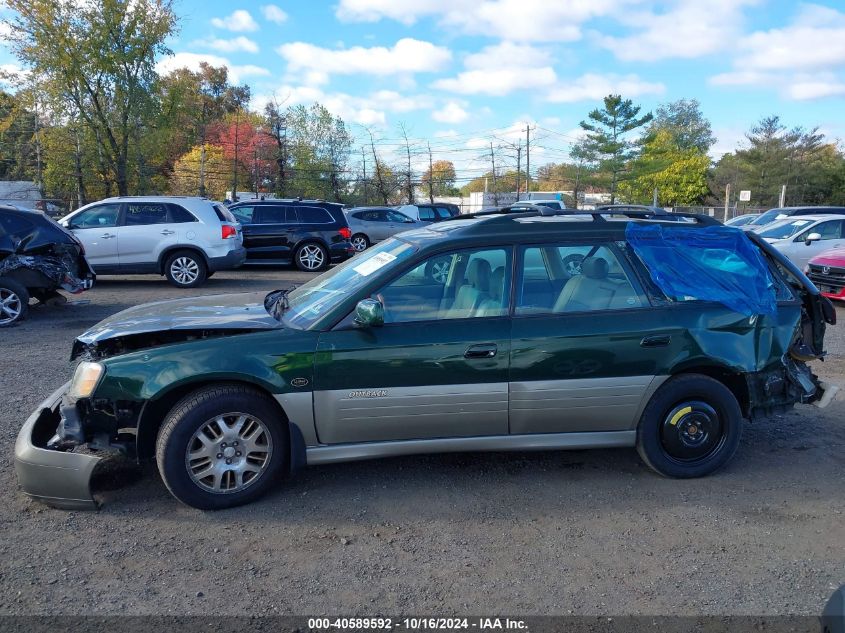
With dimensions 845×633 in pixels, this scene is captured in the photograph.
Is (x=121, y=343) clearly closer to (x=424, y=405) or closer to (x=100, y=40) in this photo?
(x=424, y=405)

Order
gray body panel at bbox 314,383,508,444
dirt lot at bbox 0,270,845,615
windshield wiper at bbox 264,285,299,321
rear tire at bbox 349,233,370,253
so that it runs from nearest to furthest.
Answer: dirt lot at bbox 0,270,845,615
gray body panel at bbox 314,383,508,444
windshield wiper at bbox 264,285,299,321
rear tire at bbox 349,233,370,253

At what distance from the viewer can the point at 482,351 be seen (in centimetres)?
415

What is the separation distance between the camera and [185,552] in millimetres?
3594

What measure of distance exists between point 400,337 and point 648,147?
1726 inches

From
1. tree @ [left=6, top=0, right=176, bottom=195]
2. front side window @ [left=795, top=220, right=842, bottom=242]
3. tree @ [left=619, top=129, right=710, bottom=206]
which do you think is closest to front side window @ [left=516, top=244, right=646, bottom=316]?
front side window @ [left=795, top=220, right=842, bottom=242]

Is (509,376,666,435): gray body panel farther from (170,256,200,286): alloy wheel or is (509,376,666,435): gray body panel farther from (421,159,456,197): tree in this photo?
(421,159,456,197): tree

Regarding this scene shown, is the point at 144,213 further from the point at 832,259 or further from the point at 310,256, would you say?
the point at 832,259

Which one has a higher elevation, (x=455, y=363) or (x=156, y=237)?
(x=156, y=237)

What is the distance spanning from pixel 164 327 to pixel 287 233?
41.1 ft

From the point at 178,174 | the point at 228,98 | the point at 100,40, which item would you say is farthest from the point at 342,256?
the point at 228,98

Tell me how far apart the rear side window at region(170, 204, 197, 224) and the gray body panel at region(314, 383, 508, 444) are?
10372mm

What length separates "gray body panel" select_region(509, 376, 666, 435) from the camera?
4.22 m

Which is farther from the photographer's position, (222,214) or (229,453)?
(222,214)

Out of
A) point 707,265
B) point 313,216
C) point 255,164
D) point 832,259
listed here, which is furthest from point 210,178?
point 707,265
